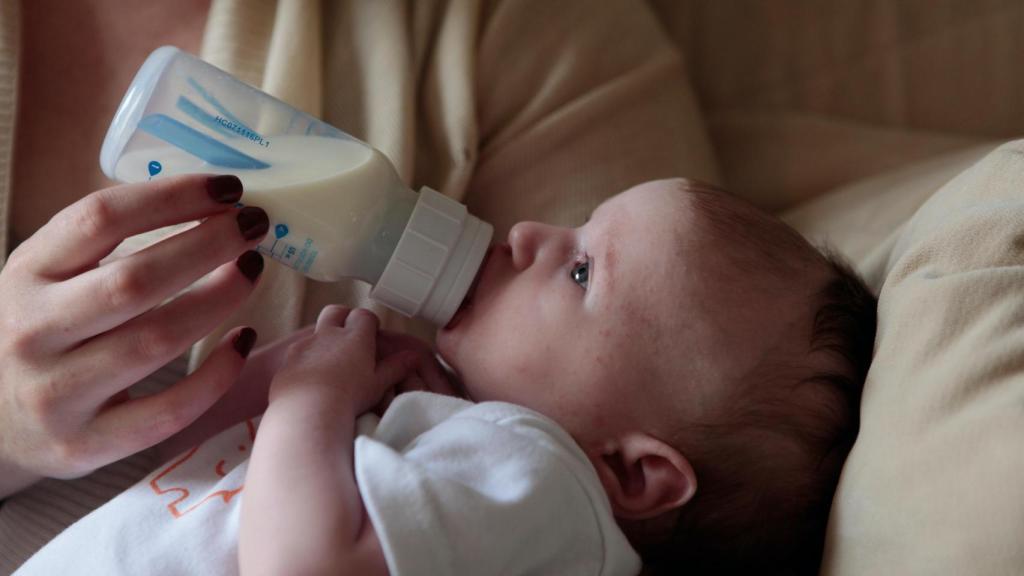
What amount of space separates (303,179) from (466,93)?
357 mm

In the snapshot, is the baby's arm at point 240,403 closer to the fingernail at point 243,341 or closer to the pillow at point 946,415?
the fingernail at point 243,341

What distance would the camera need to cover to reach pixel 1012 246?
824 mm

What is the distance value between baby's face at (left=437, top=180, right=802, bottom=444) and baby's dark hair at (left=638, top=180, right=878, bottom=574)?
3 centimetres

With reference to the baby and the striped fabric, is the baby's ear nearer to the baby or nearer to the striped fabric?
the baby

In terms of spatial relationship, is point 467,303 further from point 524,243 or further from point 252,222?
point 252,222

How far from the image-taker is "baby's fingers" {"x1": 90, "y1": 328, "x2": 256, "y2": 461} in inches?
32.0

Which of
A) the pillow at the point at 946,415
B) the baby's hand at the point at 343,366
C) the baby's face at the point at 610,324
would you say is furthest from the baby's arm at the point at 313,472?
the pillow at the point at 946,415

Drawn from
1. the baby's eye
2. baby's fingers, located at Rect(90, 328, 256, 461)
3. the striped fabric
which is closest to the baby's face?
the baby's eye

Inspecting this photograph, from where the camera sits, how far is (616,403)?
883 millimetres

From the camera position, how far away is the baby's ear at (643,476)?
864 mm

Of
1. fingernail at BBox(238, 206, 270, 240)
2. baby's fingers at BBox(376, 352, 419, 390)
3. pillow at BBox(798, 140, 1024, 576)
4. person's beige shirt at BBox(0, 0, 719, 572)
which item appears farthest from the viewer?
person's beige shirt at BBox(0, 0, 719, 572)

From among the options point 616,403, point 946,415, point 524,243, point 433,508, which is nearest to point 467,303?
point 524,243

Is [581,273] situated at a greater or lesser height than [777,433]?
greater

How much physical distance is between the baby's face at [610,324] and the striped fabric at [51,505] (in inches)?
14.4
